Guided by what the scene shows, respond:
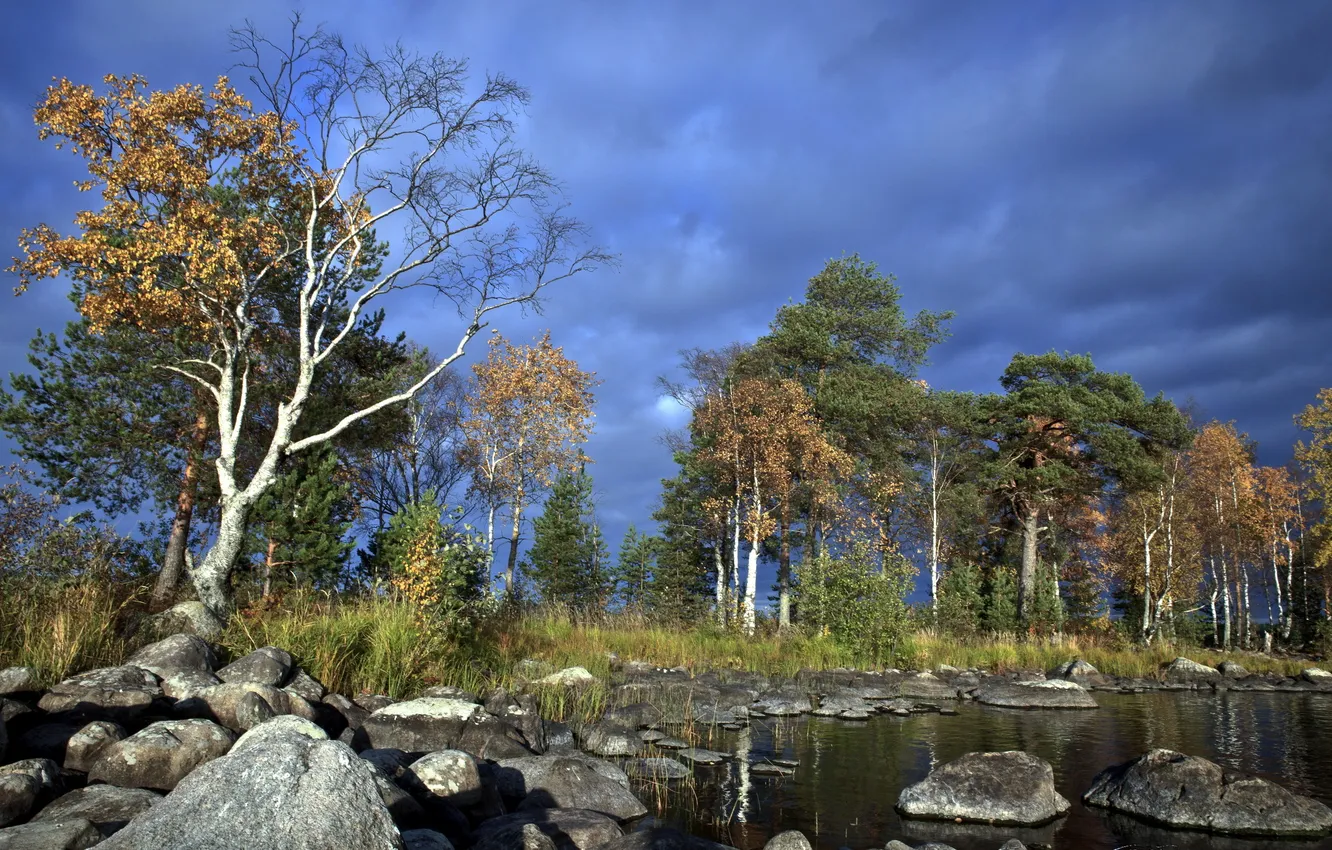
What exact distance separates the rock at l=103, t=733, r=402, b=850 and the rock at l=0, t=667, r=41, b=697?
5.63 m

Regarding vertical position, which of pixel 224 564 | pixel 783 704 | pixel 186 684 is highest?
pixel 224 564

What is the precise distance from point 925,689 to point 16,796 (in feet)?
54.1

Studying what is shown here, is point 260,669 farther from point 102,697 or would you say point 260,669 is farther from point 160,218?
point 160,218

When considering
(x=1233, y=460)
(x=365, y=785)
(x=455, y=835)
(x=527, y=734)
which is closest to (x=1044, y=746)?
(x=527, y=734)

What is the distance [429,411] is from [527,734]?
88.9 ft

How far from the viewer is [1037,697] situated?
17.5 m

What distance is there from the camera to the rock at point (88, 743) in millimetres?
7000

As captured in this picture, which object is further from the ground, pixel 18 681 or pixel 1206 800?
pixel 18 681

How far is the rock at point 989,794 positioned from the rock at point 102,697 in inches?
305

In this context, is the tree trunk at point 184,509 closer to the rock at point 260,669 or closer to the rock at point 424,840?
the rock at point 260,669

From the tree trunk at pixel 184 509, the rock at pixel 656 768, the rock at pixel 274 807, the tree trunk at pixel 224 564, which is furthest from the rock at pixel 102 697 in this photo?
the tree trunk at pixel 184 509

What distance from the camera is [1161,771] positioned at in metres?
8.70

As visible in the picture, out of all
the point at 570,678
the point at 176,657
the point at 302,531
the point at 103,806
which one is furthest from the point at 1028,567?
the point at 103,806

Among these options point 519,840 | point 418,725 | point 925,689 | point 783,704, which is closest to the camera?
point 519,840
